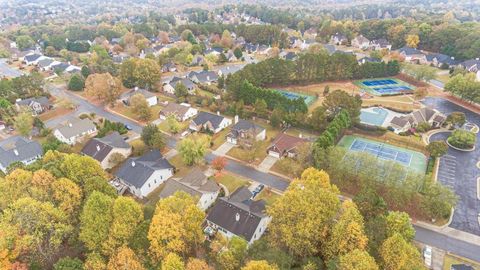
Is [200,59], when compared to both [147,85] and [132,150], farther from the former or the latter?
[132,150]

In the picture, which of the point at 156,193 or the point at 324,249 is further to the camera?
the point at 156,193

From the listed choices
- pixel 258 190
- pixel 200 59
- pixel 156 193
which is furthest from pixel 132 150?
pixel 200 59

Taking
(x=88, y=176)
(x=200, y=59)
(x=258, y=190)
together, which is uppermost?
(x=88, y=176)

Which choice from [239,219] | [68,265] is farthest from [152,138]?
[68,265]

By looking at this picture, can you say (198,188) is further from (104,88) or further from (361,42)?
(361,42)

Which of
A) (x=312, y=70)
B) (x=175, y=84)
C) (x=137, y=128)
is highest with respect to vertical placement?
(x=312, y=70)

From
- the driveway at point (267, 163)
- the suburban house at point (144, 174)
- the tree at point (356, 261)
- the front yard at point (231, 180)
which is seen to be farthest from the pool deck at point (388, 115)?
the tree at point (356, 261)

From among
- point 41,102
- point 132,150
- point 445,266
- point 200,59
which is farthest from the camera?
point 200,59
